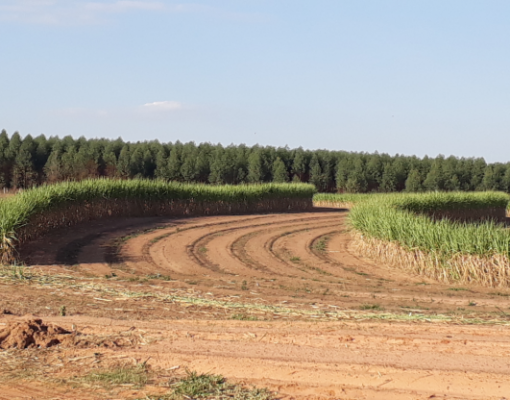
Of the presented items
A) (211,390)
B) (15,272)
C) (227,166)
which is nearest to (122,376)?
(211,390)

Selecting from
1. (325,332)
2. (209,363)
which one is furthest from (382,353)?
(209,363)

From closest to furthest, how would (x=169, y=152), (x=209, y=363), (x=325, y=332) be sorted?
1. (x=209, y=363)
2. (x=325, y=332)
3. (x=169, y=152)

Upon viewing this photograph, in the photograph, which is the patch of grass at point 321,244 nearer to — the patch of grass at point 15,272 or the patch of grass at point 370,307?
the patch of grass at point 370,307

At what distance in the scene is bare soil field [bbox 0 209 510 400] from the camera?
6.13 meters

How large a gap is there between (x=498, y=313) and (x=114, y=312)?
7.07 m

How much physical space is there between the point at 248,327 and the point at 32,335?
9.76ft

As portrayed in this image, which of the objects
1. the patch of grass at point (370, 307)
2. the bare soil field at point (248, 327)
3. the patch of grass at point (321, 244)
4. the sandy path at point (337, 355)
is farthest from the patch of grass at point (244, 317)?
the patch of grass at point (321, 244)

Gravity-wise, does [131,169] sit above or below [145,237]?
above

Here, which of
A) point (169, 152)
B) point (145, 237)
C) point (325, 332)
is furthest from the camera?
point (169, 152)

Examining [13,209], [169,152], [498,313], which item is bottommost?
[498,313]

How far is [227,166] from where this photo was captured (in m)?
68.9

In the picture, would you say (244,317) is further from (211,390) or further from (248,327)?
(211,390)

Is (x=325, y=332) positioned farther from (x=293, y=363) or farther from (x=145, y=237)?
(x=145, y=237)

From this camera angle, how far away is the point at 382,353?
698cm
